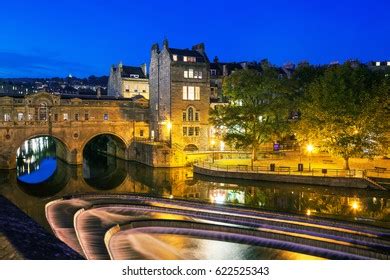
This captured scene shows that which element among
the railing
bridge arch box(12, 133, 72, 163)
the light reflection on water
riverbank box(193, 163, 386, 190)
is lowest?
the light reflection on water

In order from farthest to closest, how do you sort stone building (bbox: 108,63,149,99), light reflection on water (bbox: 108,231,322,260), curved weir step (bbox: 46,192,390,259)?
stone building (bbox: 108,63,149,99)
curved weir step (bbox: 46,192,390,259)
light reflection on water (bbox: 108,231,322,260)

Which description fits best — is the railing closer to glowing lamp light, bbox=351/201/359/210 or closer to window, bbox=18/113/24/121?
glowing lamp light, bbox=351/201/359/210

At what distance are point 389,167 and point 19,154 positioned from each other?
6271 centimetres

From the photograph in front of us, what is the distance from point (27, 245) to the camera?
13.8 meters

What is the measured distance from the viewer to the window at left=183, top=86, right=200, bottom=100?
62.2m

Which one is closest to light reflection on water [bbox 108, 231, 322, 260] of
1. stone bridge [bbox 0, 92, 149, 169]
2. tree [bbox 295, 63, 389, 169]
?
tree [bbox 295, 63, 389, 169]

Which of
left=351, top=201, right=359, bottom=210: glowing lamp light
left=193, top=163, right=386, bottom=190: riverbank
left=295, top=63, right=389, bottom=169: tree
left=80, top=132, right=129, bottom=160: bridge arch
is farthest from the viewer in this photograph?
left=80, top=132, right=129, bottom=160: bridge arch

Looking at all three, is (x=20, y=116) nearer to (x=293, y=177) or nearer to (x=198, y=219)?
(x=293, y=177)

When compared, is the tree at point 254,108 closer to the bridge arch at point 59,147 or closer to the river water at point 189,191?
the river water at point 189,191

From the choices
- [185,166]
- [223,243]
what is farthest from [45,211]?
[185,166]

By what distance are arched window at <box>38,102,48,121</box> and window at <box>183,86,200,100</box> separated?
1967 cm

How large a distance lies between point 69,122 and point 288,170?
107ft

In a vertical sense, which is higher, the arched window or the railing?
the arched window
